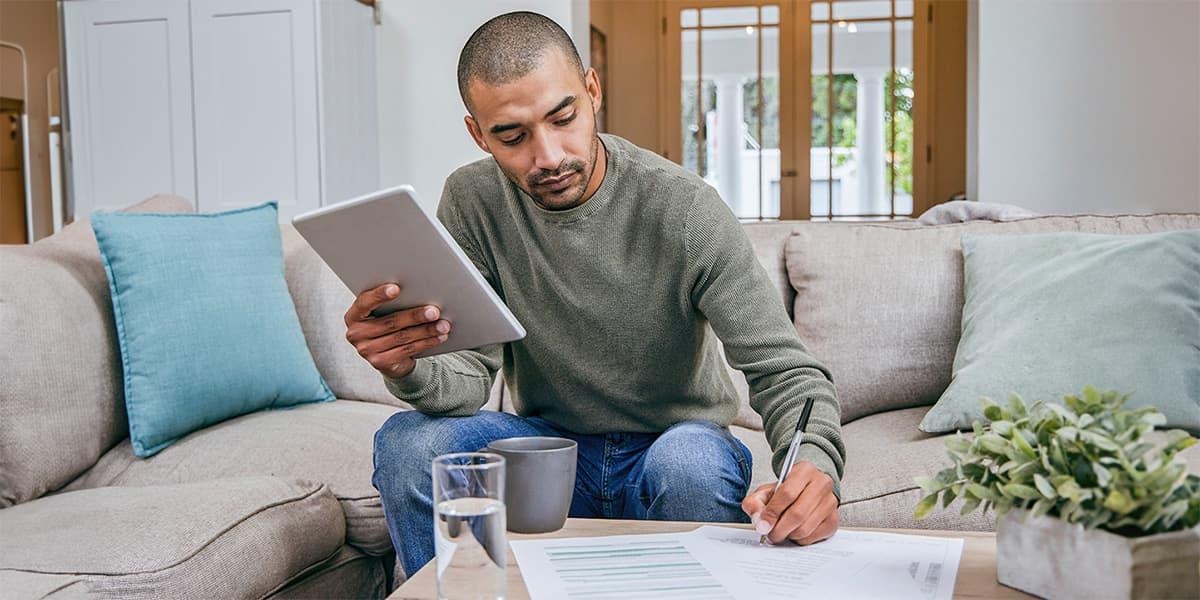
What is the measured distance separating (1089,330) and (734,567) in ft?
3.67

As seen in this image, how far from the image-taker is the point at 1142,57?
3.93 m

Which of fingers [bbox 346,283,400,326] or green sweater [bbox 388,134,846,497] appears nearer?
fingers [bbox 346,283,400,326]

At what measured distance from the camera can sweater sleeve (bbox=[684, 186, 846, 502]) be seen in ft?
4.23

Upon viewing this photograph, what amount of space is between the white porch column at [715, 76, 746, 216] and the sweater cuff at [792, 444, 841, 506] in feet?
17.0

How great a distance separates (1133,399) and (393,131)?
3.58 m

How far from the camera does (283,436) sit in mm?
1900

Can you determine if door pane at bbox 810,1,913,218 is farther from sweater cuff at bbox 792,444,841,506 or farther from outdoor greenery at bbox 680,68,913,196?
sweater cuff at bbox 792,444,841,506

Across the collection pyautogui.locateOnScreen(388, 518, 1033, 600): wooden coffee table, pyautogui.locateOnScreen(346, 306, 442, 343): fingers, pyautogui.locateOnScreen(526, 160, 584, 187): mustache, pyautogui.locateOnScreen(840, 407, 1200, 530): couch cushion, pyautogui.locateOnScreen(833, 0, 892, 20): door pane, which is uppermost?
pyautogui.locateOnScreen(833, 0, 892, 20): door pane

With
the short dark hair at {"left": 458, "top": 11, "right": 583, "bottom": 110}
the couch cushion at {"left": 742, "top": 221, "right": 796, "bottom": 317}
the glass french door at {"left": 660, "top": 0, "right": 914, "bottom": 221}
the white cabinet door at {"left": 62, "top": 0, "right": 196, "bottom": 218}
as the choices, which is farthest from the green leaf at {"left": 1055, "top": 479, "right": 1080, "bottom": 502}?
the glass french door at {"left": 660, "top": 0, "right": 914, "bottom": 221}

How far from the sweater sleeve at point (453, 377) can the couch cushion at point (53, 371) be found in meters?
0.67

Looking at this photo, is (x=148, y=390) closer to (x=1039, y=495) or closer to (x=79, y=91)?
(x=1039, y=495)

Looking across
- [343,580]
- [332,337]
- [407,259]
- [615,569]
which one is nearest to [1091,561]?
[615,569]

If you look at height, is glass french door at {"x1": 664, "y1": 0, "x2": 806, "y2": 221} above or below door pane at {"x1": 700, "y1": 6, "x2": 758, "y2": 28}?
below

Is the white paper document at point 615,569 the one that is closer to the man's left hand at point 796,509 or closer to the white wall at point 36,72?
the man's left hand at point 796,509
